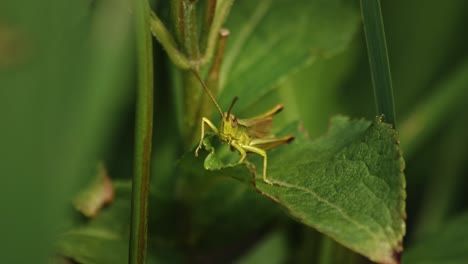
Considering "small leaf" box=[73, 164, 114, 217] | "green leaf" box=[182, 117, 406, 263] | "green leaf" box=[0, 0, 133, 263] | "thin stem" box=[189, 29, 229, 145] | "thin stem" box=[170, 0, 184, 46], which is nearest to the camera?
"green leaf" box=[0, 0, 133, 263]

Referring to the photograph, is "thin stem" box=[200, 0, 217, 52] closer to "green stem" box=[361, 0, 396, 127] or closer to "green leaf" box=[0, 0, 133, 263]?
"green stem" box=[361, 0, 396, 127]

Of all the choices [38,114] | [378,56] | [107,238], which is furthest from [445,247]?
[38,114]

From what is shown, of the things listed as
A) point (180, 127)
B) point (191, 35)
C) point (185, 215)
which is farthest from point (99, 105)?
point (185, 215)

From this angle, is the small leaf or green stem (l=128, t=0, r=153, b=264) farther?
the small leaf

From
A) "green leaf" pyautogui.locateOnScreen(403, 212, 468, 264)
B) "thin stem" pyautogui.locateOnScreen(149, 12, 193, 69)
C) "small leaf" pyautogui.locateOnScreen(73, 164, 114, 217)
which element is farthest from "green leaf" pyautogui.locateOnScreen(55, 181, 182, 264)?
"green leaf" pyautogui.locateOnScreen(403, 212, 468, 264)

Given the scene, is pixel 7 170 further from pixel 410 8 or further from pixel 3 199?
pixel 410 8

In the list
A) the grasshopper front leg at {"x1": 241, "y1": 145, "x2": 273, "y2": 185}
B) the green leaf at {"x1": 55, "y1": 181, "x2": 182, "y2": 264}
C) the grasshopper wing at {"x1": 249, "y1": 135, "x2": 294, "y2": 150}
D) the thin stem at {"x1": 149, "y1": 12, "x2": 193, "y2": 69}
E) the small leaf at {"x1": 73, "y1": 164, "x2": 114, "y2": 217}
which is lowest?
the green leaf at {"x1": 55, "y1": 181, "x2": 182, "y2": 264}

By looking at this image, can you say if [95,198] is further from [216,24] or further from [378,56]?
[378,56]
